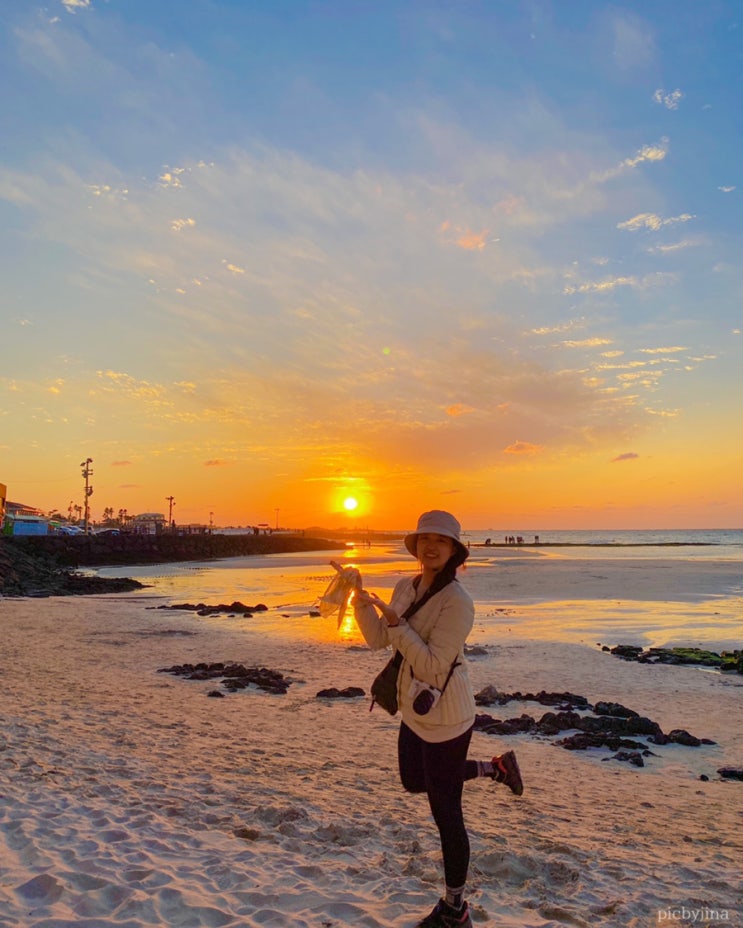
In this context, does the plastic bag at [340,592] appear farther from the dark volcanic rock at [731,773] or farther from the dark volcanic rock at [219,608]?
the dark volcanic rock at [219,608]

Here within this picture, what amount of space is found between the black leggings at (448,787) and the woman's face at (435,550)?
96cm

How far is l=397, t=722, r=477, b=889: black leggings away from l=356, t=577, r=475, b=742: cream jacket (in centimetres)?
9

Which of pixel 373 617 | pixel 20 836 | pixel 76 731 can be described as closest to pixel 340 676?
pixel 76 731

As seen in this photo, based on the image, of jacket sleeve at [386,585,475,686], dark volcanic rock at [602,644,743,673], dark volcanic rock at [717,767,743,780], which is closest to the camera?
jacket sleeve at [386,585,475,686]

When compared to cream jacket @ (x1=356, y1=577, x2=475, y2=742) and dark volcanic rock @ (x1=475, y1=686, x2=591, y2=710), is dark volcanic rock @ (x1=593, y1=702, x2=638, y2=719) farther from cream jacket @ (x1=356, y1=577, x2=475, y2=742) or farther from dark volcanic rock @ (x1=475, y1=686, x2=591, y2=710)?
cream jacket @ (x1=356, y1=577, x2=475, y2=742)

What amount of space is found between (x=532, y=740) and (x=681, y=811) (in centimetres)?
267

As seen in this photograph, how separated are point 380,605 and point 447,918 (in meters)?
1.84

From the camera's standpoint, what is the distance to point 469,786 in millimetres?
6914

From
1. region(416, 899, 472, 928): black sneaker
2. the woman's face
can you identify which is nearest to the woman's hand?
the woman's face

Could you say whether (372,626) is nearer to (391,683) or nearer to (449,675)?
(391,683)

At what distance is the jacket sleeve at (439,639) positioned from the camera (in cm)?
371

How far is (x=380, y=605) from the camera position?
3900mm

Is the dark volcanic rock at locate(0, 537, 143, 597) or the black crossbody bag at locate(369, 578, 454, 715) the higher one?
the black crossbody bag at locate(369, 578, 454, 715)

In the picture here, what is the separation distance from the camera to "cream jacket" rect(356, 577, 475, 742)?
3.71 m
